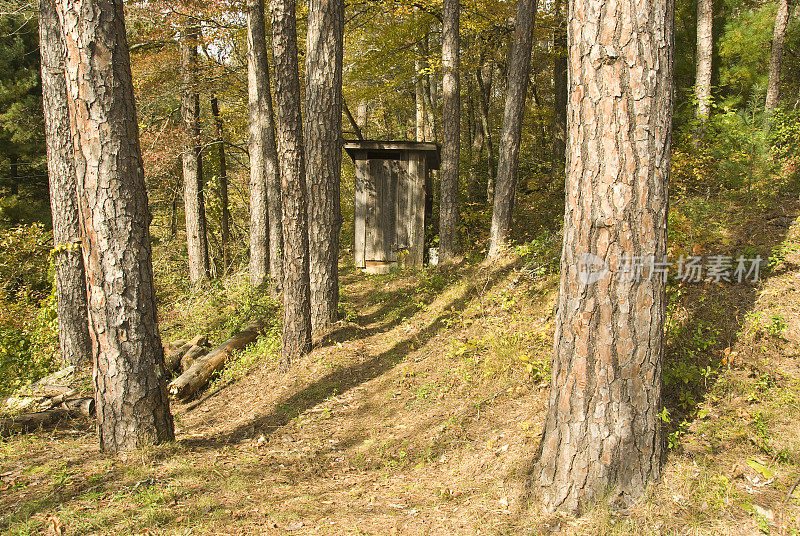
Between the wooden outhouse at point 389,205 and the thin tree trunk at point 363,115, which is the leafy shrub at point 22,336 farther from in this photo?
the thin tree trunk at point 363,115

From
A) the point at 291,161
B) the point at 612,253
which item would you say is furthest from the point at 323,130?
the point at 612,253

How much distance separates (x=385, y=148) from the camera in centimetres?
1286

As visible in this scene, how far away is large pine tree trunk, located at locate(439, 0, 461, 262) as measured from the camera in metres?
11.0

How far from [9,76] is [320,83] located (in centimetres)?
1285

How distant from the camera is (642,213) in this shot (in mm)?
3213

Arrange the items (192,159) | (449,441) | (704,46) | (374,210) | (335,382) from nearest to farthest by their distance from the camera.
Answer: (449,441), (335,382), (704,46), (192,159), (374,210)

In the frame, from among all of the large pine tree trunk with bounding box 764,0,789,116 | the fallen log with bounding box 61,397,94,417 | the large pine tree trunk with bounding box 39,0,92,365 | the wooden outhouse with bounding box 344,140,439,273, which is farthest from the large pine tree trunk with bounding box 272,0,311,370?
the large pine tree trunk with bounding box 764,0,789,116

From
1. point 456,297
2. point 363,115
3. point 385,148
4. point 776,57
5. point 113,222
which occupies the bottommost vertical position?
point 456,297

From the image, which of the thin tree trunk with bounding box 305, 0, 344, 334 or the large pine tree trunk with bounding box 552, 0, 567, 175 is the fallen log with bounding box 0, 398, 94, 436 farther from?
the large pine tree trunk with bounding box 552, 0, 567, 175

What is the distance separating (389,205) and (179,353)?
6587mm

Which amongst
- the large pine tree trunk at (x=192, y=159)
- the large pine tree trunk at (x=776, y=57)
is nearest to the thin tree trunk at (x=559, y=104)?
the large pine tree trunk at (x=776, y=57)

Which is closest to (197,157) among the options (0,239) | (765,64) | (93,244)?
(0,239)

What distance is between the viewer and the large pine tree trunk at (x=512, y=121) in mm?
10016

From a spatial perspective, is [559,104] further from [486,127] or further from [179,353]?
[179,353]
